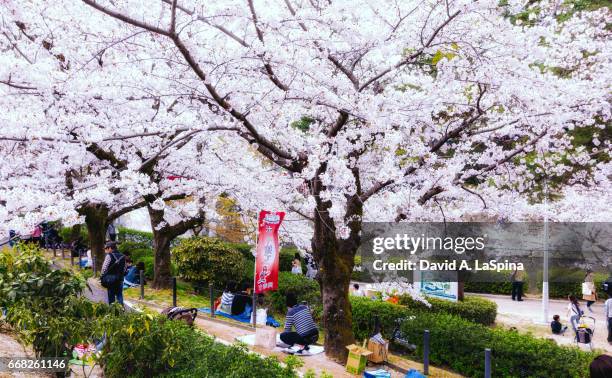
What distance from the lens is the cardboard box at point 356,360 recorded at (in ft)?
25.3

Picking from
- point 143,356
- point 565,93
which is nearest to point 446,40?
point 565,93

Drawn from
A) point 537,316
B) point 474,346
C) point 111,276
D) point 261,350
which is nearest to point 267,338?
point 261,350

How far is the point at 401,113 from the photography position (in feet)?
24.3

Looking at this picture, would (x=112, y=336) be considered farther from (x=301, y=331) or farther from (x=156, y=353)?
(x=301, y=331)

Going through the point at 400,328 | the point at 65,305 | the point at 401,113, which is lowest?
the point at 400,328

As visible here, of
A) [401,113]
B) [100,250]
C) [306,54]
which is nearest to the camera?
[306,54]

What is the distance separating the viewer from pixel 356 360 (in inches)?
306

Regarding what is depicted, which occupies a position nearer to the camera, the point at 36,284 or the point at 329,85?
the point at 36,284

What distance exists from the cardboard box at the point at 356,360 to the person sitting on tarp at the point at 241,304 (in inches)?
154

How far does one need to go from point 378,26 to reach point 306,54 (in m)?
1.21

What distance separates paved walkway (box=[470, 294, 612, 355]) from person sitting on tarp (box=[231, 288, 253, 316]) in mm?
8021

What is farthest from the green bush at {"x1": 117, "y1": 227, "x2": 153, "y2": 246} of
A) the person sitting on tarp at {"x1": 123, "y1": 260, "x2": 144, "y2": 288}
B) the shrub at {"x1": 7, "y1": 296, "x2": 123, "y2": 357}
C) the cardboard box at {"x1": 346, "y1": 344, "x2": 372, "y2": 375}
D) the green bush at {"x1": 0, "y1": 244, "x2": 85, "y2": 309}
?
the shrub at {"x1": 7, "y1": 296, "x2": 123, "y2": 357}

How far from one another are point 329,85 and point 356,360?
14.2 feet

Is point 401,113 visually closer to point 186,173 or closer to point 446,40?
point 446,40
